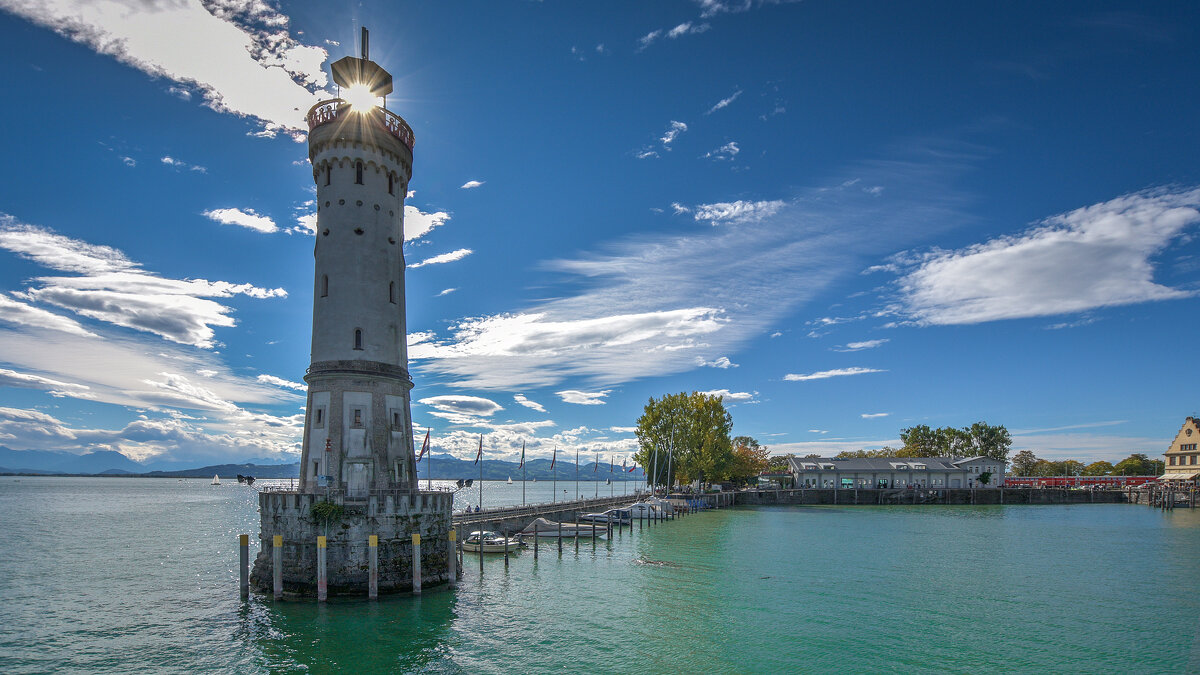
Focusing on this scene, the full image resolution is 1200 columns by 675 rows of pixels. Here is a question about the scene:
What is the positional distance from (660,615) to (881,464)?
122 meters

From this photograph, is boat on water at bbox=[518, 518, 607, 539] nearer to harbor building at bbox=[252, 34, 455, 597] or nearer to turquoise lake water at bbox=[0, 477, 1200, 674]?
turquoise lake water at bbox=[0, 477, 1200, 674]

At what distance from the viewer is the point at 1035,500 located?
136m

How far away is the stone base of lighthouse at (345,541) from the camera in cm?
3412

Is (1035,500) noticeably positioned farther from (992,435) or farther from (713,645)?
(713,645)

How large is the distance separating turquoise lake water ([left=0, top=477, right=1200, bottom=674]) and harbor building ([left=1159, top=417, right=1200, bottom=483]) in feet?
333

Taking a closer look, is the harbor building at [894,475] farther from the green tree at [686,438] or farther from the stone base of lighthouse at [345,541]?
the stone base of lighthouse at [345,541]

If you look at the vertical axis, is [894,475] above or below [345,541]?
below

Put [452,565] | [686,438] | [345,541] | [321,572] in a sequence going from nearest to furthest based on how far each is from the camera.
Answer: [321,572] → [345,541] → [452,565] → [686,438]

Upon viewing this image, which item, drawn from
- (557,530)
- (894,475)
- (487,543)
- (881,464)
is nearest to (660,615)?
(487,543)

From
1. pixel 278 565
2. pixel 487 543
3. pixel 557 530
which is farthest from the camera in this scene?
pixel 557 530

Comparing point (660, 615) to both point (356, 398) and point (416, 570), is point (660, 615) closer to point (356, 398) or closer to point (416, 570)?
point (416, 570)

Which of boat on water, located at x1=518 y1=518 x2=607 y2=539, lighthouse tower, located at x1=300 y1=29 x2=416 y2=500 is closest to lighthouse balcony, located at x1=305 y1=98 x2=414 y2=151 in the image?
lighthouse tower, located at x1=300 y1=29 x2=416 y2=500

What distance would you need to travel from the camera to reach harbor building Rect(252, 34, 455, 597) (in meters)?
34.4

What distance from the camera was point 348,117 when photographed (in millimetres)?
39000
